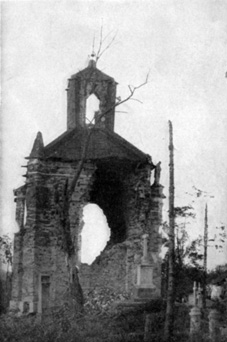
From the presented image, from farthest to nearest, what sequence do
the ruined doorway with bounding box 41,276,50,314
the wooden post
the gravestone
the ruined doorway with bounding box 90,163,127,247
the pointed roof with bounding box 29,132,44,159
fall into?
1. the ruined doorway with bounding box 90,163,127,247
2. the pointed roof with bounding box 29,132,44,159
3. the ruined doorway with bounding box 41,276,50,314
4. the gravestone
5. the wooden post

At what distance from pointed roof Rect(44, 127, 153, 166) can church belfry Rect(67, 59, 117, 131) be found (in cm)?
51

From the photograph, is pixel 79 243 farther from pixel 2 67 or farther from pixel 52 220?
pixel 2 67

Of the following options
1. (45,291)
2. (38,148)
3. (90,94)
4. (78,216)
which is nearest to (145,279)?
(78,216)

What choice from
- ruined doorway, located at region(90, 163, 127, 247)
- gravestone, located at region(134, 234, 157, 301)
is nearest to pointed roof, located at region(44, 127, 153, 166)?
ruined doorway, located at region(90, 163, 127, 247)

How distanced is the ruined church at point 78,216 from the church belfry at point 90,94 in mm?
578

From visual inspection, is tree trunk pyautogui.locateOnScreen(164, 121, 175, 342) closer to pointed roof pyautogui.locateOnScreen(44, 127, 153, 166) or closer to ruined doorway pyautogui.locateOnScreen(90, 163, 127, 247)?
pointed roof pyautogui.locateOnScreen(44, 127, 153, 166)

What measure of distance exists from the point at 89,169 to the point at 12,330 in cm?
932

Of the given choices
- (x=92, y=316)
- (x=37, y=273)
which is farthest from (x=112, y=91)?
(x=92, y=316)

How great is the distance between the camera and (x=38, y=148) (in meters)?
23.5

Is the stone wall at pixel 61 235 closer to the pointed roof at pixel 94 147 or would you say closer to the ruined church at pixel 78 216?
the ruined church at pixel 78 216

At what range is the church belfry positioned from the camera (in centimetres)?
2517

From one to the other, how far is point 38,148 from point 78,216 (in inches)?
109

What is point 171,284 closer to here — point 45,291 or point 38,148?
point 45,291

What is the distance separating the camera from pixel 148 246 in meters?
23.5
